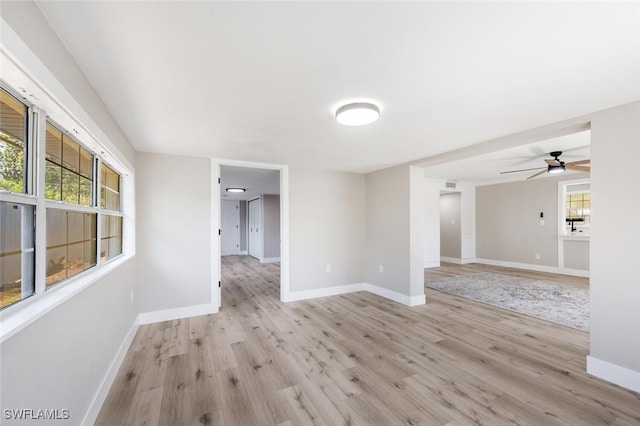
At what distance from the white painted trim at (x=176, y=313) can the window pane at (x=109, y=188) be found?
1.37m

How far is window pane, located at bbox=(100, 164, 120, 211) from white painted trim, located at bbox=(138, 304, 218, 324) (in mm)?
1369

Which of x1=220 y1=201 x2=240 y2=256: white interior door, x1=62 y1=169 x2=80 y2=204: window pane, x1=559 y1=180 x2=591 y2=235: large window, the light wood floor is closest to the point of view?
x1=62 y1=169 x2=80 y2=204: window pane

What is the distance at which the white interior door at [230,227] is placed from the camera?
9891mm

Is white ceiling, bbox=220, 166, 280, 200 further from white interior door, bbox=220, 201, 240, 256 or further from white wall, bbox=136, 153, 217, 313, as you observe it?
white interior door, bbox=220, 201, 240, 256

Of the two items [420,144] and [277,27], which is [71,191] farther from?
[420,144]

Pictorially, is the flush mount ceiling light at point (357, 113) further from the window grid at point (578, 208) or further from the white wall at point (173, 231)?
the window grid at point (578, 208)

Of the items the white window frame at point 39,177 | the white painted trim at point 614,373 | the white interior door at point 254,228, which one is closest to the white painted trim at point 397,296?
the white painted trim at point 614,373

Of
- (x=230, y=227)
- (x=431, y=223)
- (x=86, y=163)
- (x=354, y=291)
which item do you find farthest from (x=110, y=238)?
(x=230, y=227)

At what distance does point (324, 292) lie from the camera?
448cm

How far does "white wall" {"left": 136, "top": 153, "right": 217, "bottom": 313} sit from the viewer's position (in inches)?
131

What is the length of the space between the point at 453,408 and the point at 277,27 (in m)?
2.47

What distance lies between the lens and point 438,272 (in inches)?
248

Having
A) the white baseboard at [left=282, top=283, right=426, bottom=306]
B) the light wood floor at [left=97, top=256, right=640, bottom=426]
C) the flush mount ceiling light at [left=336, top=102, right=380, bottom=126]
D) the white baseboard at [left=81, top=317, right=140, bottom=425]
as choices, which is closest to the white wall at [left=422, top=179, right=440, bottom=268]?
the white baseboard at [left=282, top=283, right=426, bottom=306]

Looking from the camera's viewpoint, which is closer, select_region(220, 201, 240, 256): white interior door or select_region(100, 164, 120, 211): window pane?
select_region(100, 164, 120, 211): window pane
